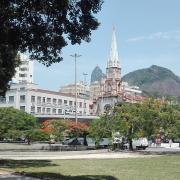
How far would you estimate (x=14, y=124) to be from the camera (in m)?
85.0

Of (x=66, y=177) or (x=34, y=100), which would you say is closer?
(x=66, y=177)

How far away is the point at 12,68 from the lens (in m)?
29.3

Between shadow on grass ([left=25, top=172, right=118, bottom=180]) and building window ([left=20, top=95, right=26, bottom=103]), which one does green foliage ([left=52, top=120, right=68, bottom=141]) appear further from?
building window ([left=20, top=95, right=26, bottom=103])

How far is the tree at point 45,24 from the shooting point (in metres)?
15.0

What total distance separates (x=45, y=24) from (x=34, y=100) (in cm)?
13210

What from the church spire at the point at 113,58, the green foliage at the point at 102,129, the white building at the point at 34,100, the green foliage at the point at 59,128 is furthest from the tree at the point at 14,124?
the church spire at the point at 113,58

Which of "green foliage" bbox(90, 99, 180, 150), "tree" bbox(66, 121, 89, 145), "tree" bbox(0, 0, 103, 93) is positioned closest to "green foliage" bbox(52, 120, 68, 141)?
"tree" bbox(66, 121, 89, 145)

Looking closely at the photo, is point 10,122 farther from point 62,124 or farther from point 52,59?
point 52,59

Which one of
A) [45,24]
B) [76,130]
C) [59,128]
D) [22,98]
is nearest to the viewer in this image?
[45,24]

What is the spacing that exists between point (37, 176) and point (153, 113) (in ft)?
91.0

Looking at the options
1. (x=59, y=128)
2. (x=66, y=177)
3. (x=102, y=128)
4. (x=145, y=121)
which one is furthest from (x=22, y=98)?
(x=66, y=177)

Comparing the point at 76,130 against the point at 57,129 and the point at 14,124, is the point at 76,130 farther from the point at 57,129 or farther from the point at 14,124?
the point at 14,124

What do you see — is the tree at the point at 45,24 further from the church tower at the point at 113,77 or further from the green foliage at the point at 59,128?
the church tower at the point at 113,77

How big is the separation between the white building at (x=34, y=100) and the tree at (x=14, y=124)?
50939 mm
